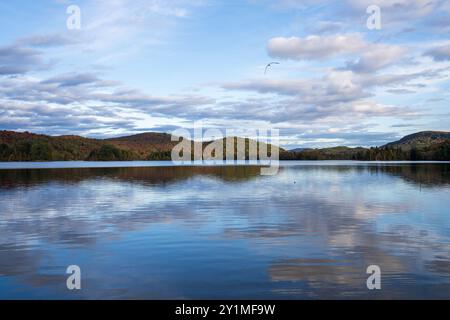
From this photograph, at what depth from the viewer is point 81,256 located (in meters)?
22.2

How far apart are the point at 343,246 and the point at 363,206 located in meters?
20.4

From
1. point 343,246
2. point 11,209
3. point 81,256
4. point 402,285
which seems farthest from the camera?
point 11,209

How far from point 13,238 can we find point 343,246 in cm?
1955

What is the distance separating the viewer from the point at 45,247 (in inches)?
957

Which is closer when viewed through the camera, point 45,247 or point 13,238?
point 45,247
